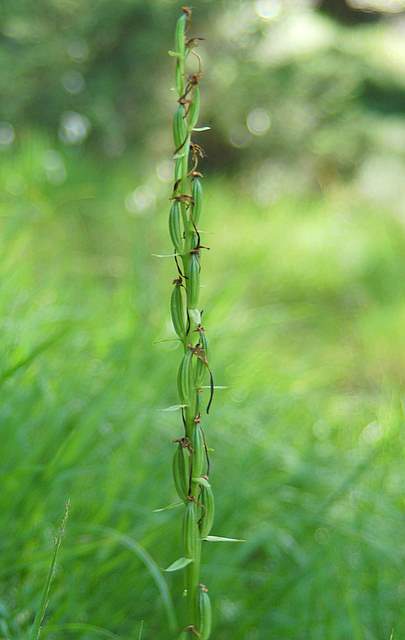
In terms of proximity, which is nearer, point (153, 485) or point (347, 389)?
point (153, 485)

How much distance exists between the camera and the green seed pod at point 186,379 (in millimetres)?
432

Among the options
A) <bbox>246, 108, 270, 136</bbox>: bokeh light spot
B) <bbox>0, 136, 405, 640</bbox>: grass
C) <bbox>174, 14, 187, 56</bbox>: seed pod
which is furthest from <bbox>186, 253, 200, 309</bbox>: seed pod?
<bbox>246, 108, 270, 136</bbox>: bokeh light spot

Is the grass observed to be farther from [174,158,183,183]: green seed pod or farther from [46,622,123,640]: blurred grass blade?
[174,158,183,183]: green seed pod

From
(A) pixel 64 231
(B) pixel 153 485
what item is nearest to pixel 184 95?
(B) pixel 153 485

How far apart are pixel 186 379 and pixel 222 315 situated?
1.09m

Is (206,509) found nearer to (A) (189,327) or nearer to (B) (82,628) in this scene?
(A) (189,327)

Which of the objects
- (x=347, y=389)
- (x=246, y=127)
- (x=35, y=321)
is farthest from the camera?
(x=246, y=127)

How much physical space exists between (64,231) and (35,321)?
1481mm

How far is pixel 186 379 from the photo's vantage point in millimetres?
434

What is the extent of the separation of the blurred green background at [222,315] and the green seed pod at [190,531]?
120 mm

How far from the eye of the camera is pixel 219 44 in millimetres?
3539

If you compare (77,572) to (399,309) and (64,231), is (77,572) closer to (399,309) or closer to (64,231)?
(64,231)

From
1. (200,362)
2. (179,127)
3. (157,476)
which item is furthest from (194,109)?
(157,476)

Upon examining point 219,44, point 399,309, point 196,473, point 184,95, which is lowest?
point 399,309
